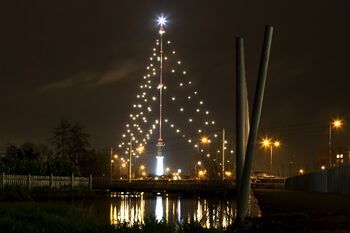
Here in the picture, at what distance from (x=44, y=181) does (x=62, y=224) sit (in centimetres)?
3083

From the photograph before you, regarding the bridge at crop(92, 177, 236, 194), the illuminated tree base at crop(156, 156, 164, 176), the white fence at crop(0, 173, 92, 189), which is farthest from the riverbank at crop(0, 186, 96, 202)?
the illuminated tree base at crop(156, 156, 164, 176)

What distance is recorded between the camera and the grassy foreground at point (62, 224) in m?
11.0

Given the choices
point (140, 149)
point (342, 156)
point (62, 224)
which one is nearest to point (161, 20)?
point (140, 149)

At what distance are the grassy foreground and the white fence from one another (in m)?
19.8

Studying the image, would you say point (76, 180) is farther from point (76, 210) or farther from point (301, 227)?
point (301, 227)

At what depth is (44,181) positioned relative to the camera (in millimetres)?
45438

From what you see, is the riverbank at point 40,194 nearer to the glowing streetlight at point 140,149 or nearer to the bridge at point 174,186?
the bridge at point 174,186

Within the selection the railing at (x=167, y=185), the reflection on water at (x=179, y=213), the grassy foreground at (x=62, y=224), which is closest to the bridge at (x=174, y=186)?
the railing at (x=167, y=185)

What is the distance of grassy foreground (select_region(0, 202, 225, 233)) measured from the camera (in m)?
11.0

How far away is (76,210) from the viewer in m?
21.0

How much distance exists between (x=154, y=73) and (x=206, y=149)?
20.6 m

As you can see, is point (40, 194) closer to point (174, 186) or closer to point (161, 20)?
point (174, 186)

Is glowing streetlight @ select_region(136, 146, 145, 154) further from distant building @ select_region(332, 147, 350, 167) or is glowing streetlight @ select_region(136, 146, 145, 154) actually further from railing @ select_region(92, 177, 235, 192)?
railing @ select_region(92, 177, 235, 192)

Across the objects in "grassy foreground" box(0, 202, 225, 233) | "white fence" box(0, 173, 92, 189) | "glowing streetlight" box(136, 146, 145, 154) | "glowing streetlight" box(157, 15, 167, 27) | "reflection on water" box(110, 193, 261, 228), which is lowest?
"reflection on water" box(110, 193, 261, 228)
